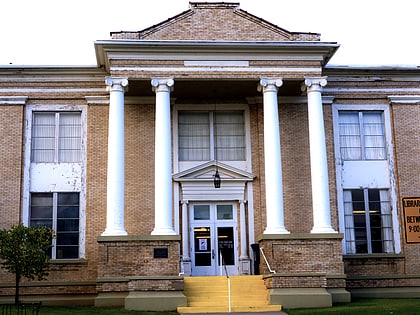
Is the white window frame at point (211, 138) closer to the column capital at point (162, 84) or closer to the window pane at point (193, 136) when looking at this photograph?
the window pane at point (193, 136)

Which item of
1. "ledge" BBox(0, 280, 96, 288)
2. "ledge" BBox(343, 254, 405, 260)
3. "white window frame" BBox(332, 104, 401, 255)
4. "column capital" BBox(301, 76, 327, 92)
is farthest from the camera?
"white window frame" BBox(332, 104, 401, 255)

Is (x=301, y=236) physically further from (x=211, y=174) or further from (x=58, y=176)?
(x=58, y=176)

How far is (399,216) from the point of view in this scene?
24.4 metres

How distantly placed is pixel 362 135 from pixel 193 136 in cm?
661

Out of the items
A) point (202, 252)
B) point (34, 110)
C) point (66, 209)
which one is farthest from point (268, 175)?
point (34, 110)

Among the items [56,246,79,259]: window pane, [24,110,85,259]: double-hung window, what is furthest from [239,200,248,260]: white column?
[56,246,79,259]: window pane

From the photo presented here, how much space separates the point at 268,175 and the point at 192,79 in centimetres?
424

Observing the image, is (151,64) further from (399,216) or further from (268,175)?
(399,216)

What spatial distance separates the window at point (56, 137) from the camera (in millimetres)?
24089

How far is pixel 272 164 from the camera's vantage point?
21.6m

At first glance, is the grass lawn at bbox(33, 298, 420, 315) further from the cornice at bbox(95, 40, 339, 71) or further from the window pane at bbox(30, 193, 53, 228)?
the cornice at bbox(95, 40, 339, 71)

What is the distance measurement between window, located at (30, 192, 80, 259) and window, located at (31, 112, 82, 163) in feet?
4.66

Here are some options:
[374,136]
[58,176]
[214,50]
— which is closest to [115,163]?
[58,176]

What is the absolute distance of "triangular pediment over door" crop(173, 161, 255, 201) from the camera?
2403 centimetres
